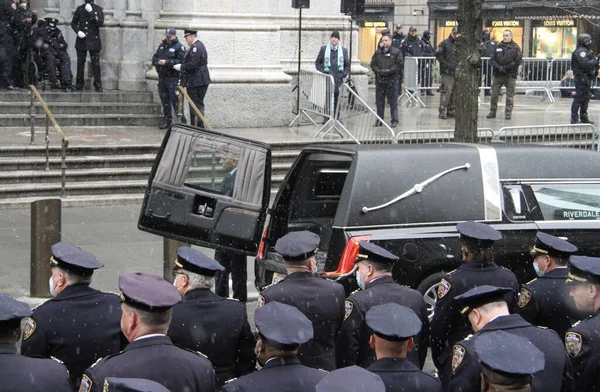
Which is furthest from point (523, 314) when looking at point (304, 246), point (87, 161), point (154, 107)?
point (154, 107)

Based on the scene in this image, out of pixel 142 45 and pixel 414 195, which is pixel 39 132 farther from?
pixel 414 195

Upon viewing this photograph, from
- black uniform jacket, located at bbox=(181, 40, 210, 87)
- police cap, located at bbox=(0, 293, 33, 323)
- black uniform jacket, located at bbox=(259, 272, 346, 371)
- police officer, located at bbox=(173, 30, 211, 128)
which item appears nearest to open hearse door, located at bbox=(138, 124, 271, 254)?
black uniform jacket, located at bbox=(259, 272, 346, 371)

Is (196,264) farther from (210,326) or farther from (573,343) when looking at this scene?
(573,343)

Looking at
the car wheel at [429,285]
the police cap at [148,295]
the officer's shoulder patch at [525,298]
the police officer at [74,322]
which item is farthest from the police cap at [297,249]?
the car wheel at [429,285]

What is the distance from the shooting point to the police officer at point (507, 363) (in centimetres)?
419

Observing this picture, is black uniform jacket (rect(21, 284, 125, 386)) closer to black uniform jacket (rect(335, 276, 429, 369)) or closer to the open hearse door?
black uniform jacket (rect(335, 276, 429, 369))

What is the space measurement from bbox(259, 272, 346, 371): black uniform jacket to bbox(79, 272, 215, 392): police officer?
1844 mm

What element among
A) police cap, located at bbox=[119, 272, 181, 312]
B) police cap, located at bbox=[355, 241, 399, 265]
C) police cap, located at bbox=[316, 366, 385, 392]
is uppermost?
police cap, located at bbox=[119, 272, 181, 312]

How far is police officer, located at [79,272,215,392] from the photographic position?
15.2 ft

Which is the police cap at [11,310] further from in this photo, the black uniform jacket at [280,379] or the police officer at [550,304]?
the police officer at [550,304]

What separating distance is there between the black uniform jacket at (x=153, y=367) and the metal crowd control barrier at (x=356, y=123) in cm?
1374

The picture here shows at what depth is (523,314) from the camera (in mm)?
7004

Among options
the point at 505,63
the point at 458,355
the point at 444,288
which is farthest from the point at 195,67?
the point at 458,355

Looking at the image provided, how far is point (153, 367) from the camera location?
4656 mm
